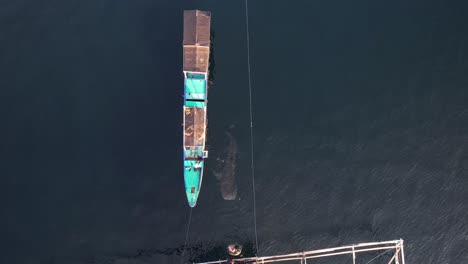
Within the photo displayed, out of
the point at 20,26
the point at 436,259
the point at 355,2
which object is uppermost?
the point at 355,2

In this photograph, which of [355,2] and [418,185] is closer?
[418,185]

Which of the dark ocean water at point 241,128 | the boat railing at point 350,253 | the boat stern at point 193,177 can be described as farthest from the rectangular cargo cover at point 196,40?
the boat railing at point 350,253

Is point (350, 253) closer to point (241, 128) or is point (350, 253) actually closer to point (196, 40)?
point (241, 128)

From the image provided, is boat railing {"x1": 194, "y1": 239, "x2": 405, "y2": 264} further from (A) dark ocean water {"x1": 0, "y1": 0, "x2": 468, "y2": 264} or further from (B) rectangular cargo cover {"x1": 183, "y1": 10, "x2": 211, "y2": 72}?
(B) rectangular cargo cover {"x1": 183, "y1": 10, "x2": 211, "y2": 72}

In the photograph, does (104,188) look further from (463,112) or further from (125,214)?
(463,112)

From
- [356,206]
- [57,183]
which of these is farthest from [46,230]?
[356,206]

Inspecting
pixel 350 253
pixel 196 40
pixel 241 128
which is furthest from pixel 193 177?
pixel 350 253
